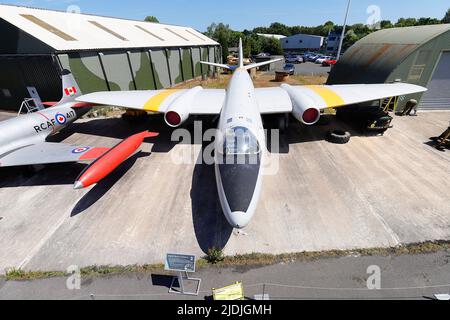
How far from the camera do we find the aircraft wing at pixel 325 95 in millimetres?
12867

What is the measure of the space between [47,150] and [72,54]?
1046cm

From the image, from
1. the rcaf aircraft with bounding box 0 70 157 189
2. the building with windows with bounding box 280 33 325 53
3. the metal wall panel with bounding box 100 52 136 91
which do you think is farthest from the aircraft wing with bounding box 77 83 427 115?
the building with windows with bounding box 280 33 325 53

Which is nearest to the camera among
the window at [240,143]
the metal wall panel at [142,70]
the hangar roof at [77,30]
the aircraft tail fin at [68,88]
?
the window at [240,143]

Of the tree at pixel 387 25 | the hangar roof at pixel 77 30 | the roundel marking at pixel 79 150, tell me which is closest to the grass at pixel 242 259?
the roundel marking at pixel 79 150

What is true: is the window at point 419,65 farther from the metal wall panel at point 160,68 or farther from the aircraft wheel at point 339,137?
the metal wall panel at point 160,68

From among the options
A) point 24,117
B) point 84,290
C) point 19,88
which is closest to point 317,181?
point 84,290

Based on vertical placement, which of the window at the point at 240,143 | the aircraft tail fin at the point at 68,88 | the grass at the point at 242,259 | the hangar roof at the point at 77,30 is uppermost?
the hangar roof at the point at 77,30

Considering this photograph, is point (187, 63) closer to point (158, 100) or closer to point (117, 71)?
point (117, 71)

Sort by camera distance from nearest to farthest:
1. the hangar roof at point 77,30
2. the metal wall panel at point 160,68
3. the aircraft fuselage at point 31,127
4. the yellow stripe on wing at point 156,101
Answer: the aircraft fuselage at point 31,127, the yellow stripe on wing at point 156,101, the hangar roof at point 77,30, the metal wall panel at point 160,68

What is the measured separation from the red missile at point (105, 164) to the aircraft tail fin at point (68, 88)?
715 centimetres

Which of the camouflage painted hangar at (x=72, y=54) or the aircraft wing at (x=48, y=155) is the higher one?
the camouflage painted hangar at (x=72, y=54)

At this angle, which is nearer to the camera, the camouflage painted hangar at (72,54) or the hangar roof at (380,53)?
the hangar roof at (380,53)

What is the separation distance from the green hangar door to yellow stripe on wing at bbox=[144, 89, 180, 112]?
65.9 feet

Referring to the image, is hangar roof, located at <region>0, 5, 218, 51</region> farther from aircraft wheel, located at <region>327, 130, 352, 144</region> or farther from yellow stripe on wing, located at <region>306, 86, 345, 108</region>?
aircraft wheel, located at <region>327, 130, 352, 144</region>
